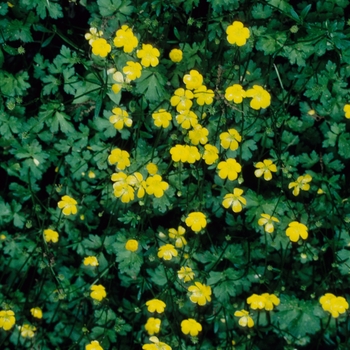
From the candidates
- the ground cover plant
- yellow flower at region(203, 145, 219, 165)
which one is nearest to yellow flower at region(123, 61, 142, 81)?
the ground cover plant

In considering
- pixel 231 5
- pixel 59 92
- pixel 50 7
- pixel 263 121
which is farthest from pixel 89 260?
pixel 231 5

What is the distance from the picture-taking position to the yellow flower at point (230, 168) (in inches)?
77.0

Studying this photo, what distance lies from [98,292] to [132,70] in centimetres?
108

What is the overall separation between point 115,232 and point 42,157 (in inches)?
21.1

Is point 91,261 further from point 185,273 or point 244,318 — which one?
point 244,318

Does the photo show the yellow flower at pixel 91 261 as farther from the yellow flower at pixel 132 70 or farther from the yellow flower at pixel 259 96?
the yellow flower at pixel 259 96

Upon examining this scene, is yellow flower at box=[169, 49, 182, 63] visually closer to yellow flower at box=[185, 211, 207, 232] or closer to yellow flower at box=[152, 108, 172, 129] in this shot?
yellow flower at box=[152, 108, 172, 129]

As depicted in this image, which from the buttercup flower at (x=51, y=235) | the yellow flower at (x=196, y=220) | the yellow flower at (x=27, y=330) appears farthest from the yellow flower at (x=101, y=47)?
the yellow flower at (x=27, y=330)

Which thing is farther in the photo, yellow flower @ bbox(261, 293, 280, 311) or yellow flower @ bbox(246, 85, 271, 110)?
yellow flower @ bbox(261, 293, 280, 311)

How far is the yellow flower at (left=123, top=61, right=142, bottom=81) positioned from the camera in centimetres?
193

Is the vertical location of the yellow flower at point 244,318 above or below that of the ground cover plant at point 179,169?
below

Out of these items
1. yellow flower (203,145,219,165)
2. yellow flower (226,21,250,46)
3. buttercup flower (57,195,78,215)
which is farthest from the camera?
buttercup flower (57,195,78,215)

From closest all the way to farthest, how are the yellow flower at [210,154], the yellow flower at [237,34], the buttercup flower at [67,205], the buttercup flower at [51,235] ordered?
the yellow flower at [237,34]
the yellow flower at [210,154]
the buttercup flower at [67,205]
the buttercup flower at [51,235]

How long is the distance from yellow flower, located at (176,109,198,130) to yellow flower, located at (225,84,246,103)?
170 mm
